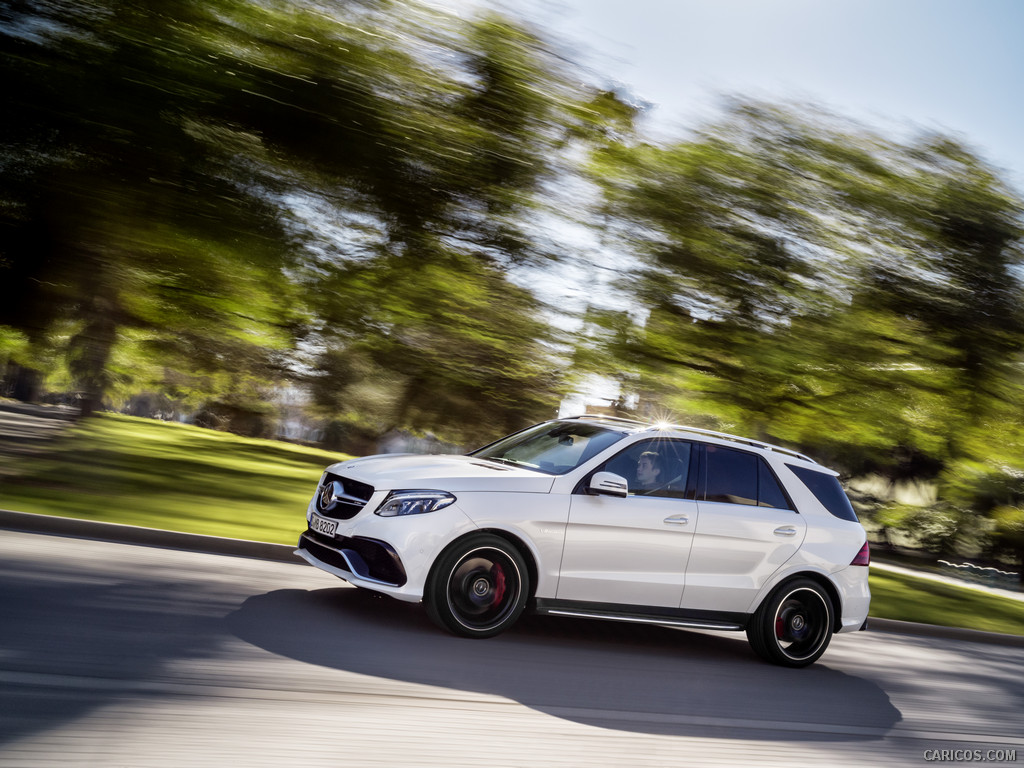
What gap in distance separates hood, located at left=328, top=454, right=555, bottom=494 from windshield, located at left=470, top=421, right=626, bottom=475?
25cm

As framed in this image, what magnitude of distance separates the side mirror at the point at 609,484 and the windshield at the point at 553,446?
0.95 feet

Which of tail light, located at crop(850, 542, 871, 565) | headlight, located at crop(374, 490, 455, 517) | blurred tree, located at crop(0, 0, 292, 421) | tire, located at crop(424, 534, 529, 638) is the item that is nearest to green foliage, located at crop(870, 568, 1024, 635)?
tail light, located at crop(850, 542, 871, 565)

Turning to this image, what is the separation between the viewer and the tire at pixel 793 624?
785cm

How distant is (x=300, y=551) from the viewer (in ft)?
A: 23.9

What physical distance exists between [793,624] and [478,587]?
9.46ft

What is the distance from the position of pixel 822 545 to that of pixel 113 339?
37.4ft

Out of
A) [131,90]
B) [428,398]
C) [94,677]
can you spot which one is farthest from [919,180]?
[94,677]

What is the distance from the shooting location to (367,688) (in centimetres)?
540

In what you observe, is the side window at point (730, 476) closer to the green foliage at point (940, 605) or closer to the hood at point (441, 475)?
the hood at point (441, 475)

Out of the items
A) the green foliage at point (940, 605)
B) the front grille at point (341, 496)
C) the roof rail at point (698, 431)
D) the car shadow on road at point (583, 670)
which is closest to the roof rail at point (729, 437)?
the roof rail at point (698, 431)

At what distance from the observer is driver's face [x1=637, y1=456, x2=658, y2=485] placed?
7.46 m

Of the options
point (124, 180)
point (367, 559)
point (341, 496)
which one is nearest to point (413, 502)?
point (367, 559)

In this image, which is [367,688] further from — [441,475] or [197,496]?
[197,496]

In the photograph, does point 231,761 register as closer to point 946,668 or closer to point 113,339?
point 946,668
